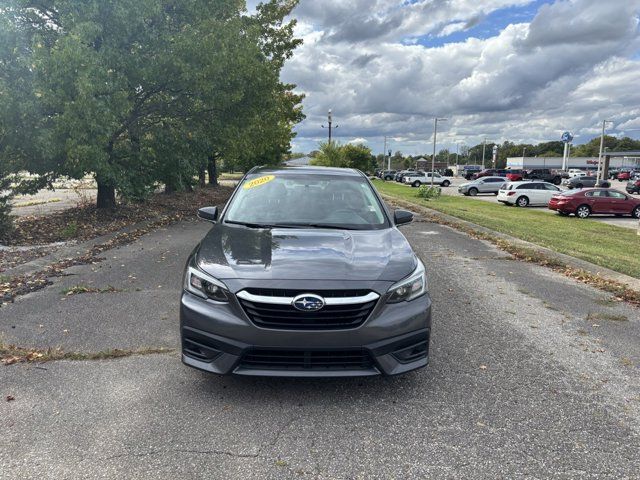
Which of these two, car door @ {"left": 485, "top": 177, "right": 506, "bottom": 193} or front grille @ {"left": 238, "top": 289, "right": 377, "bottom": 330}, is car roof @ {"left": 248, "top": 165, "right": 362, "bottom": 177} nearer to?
front grille @ {"left": 238, "top": 289, "right": 377, "bottom": 330}

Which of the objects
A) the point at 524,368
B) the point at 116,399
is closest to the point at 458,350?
the point at 524,368

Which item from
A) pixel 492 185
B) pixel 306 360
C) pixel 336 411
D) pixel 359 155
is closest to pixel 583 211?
pixel 492 185

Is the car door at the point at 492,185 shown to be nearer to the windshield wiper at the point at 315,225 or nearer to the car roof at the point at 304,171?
the car roof at the point at 304,171

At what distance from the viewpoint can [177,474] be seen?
8.39ft

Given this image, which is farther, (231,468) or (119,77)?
(119,77)

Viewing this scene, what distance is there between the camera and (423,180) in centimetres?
5762

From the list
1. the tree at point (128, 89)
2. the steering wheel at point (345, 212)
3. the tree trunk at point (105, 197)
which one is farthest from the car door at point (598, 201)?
the steering wheel at point (345, 212)

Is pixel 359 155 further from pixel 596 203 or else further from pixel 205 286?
pixel 205 286

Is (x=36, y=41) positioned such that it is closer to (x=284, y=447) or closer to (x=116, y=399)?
(x=116, y=399)

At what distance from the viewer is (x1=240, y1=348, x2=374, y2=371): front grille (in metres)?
3.16

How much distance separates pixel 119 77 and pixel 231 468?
35.0 feet

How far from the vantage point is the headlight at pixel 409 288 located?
3293 mm

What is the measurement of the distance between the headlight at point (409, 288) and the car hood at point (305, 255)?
5cm

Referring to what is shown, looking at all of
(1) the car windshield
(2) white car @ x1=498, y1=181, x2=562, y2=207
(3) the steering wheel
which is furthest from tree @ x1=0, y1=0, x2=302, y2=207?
(2) white car @ x1=498, y1=181, x2=562, y2=207
